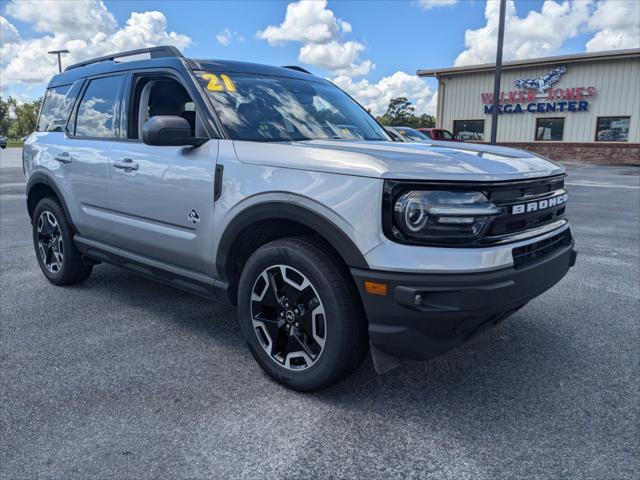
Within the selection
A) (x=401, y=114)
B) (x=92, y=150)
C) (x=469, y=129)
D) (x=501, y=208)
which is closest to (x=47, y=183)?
(x=92, y=150)

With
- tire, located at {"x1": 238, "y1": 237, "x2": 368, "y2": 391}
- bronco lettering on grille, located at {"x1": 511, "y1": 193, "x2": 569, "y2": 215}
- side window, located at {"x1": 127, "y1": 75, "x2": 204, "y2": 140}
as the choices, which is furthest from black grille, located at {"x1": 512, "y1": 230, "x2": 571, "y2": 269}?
side window, located at {"x1": 127, "y1": 75, "x2": 204, "y2": 140}

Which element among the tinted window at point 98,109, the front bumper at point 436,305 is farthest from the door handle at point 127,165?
the front bumper at point 436,305

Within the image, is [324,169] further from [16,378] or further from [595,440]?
[16,378]

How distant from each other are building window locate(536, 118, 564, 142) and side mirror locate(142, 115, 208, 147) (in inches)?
1109

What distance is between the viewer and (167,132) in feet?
9.70

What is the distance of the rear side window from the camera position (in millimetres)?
4492

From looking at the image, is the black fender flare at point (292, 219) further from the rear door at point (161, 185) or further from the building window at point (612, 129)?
the building window at point (612, 129)

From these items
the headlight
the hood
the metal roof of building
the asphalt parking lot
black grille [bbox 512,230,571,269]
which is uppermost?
the metal roof of building

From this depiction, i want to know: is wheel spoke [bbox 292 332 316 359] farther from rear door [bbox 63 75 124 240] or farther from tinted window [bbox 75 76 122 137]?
tinted window [bbox 75 76 122 137]

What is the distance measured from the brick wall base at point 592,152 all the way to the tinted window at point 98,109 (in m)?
27.1

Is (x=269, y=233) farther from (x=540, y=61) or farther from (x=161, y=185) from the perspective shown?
(x=540, y=61)

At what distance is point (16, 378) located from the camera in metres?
3.00

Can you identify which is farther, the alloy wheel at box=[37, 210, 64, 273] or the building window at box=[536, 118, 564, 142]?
the building window at box=[536, 118, 564, 142]

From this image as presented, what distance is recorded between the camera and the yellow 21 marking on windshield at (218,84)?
10.8 ft
